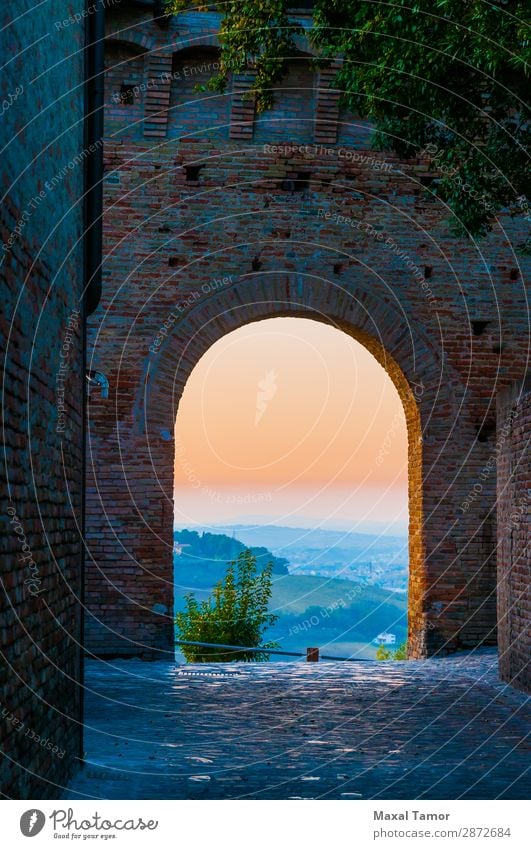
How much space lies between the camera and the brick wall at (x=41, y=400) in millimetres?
4566

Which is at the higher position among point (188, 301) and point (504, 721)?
point (188, 301)

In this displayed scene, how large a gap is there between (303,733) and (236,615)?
856cm

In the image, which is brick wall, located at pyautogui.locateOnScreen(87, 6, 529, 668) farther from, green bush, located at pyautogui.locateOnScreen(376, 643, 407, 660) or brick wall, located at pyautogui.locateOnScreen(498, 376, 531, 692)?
green bush, located at pyautogui.locateOnScreen(376, 643, 407, 660)

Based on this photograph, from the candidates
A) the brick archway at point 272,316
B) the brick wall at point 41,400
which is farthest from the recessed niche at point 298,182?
the brick wall at point 41,400

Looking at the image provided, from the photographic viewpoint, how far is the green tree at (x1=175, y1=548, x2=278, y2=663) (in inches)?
667

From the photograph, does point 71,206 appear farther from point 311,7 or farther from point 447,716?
point 311,7

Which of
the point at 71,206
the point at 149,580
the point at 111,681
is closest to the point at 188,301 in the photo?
the point at 149,580

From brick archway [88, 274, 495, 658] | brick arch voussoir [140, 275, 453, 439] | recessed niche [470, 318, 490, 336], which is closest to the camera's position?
brick archway [88, 274, 495, 658]

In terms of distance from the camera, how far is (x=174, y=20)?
1440 cm

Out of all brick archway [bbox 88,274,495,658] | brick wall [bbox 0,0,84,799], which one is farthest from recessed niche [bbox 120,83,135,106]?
brick wall [bbox 0,0,84,799]

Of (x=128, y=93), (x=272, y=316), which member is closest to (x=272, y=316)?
(x=272, y=316)

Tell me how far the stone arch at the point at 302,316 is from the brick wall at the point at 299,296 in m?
0.02

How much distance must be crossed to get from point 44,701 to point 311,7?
1116 cm

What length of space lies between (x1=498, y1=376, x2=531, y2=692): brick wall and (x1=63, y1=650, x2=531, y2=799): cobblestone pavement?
41 centimetres
